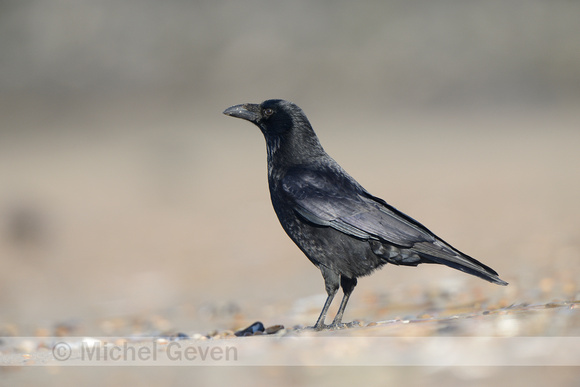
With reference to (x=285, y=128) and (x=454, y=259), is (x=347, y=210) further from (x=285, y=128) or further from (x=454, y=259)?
(x=285, y=128)

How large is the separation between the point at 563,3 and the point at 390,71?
304 inches

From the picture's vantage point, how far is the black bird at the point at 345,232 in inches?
223

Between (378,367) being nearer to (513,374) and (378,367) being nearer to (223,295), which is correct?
(513,374)

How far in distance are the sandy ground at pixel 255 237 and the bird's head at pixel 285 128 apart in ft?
4.42

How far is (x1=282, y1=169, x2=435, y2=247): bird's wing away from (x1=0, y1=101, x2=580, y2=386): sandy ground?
0.58 metres

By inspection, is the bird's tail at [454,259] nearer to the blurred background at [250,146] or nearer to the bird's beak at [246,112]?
the blurred background at [250,146]

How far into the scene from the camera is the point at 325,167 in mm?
6227

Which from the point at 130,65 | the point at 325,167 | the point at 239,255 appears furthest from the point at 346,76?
the point at 325,167

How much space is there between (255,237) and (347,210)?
24.6 ft

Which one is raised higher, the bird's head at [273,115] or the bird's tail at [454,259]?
the bird's head at [273,115]

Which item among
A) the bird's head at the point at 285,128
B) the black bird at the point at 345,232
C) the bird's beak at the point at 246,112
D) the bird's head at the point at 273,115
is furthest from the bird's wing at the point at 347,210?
the bird's beak at the point at 246,112

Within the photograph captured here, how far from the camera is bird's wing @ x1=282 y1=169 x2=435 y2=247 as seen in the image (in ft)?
18.7

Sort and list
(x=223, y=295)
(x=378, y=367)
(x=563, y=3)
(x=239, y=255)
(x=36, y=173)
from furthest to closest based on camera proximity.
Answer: (x=563, y=3), (x=36, y=173), (x=239, y=255), (x=223, y=295), (x=378, y=367)

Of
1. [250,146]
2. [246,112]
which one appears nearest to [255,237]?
[246,112]
